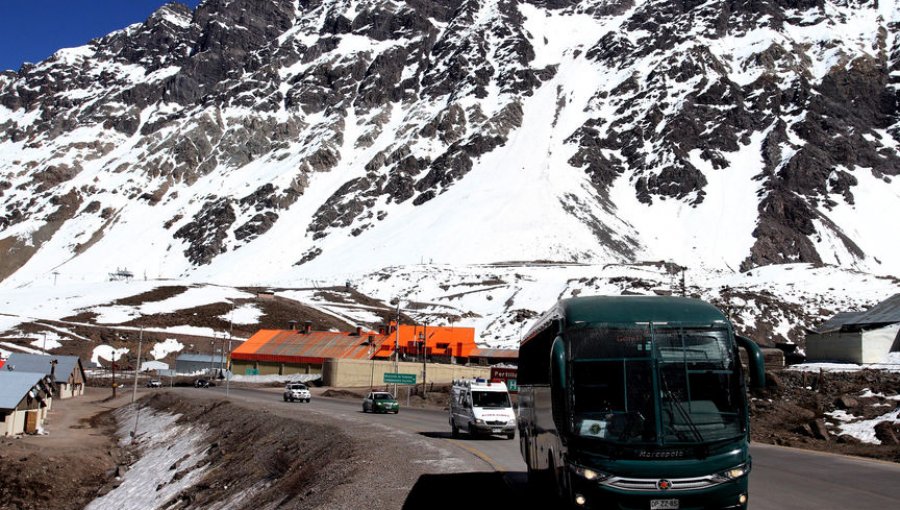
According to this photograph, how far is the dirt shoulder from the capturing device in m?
31.7

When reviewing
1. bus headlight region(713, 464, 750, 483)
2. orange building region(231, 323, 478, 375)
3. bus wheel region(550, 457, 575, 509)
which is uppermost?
orange building region(231, 323, 478, 375)

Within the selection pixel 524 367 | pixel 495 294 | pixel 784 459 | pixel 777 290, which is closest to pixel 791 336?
pixel 777 290

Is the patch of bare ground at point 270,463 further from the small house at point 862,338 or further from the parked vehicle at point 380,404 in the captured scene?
the small house at point 862,338

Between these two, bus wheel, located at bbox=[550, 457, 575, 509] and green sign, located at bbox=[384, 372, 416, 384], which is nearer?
bus wheel, located at bbox=[550, 457, 575, 509]

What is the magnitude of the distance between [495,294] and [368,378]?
84243mm

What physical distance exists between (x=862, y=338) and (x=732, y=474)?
5085 cm

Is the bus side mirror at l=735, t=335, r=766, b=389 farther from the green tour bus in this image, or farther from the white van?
the white van

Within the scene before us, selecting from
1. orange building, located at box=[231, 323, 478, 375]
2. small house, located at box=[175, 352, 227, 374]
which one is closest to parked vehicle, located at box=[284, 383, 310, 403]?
orange building, located at box=[231, 323, 478, 375]

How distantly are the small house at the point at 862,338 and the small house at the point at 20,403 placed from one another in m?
52.0

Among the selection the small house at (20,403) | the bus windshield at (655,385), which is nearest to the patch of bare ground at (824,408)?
the bus windshield at (655,385)

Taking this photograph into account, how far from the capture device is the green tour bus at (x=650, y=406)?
33.5 feet

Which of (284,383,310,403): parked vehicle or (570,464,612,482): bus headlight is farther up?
(570,464,612,482): bus headlight

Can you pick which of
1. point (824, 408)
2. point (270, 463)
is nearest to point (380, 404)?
point (270, 463)

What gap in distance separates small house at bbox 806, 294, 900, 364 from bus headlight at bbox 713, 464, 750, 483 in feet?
165
